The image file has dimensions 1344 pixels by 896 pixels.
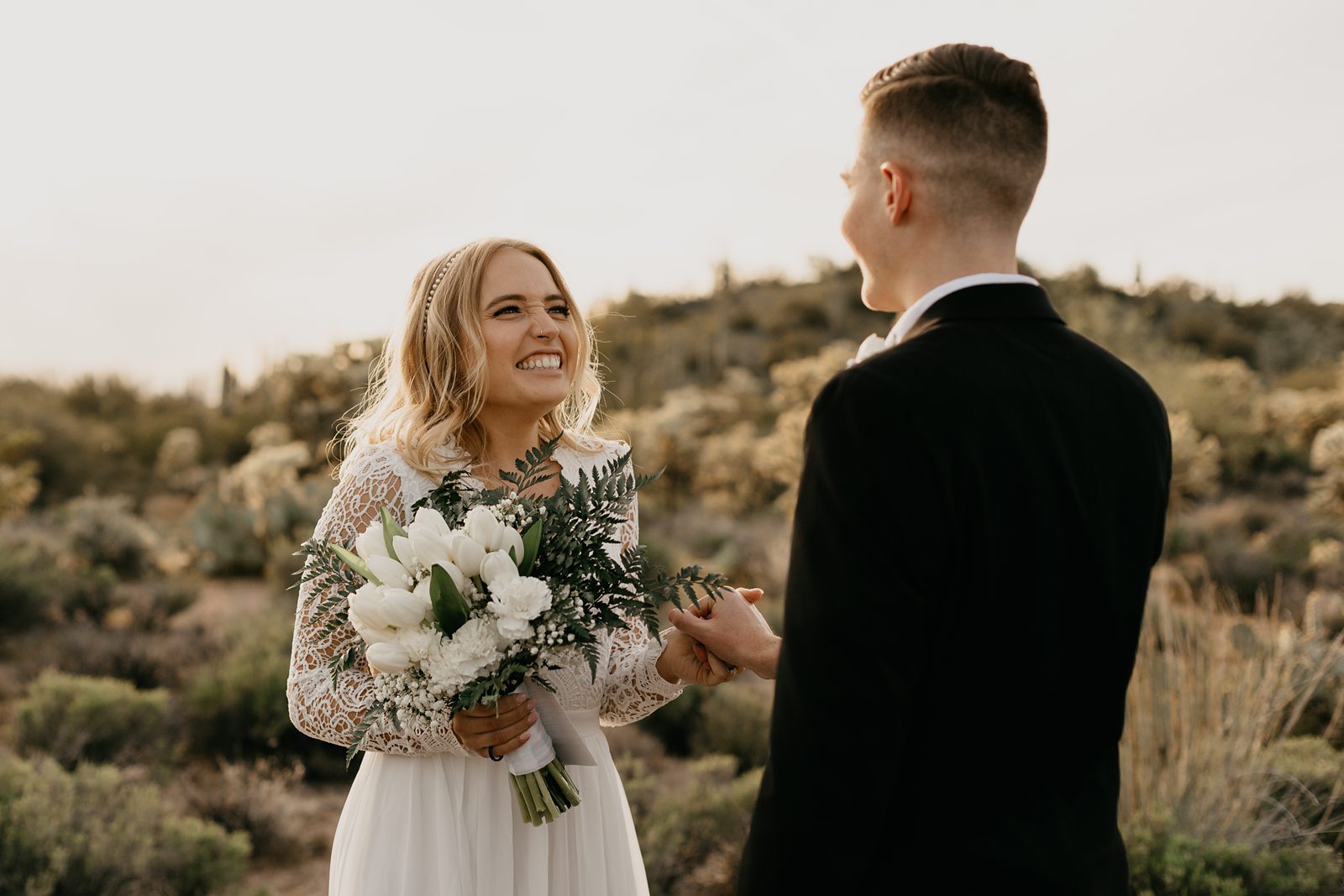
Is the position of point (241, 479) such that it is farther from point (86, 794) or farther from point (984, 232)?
point (984, 232)

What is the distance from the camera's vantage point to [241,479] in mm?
14031

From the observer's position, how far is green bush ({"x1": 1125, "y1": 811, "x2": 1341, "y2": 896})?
452 centimetres

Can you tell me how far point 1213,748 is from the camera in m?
4.93

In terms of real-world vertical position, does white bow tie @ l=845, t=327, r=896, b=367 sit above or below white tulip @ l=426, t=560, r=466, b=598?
above

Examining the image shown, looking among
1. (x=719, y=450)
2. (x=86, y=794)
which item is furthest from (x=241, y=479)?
(x=86, y=794)

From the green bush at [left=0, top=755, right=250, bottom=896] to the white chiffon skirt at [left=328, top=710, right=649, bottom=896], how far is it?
310cm

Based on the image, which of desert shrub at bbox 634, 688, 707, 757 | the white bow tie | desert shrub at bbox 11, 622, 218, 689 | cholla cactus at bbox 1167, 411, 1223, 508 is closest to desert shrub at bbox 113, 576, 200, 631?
desert shrub at bbox 11, 622, 218, 689

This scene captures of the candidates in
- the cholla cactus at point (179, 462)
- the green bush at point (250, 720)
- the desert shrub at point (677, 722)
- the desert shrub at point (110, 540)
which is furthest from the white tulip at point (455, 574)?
the cholla cactus at point (179, 462)

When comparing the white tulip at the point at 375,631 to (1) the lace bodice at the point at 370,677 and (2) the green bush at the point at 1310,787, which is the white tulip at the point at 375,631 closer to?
(1) the lace bodice at the point at 370,677

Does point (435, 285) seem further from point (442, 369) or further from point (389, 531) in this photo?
point (389, 531)

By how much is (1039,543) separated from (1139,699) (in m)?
3.96

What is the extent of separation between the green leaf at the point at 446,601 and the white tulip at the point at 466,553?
0.15 ft

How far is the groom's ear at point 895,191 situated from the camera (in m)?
1.72

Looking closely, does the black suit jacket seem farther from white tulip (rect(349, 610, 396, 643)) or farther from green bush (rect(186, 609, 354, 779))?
green bush (rect(186, 609, 354, 779))
